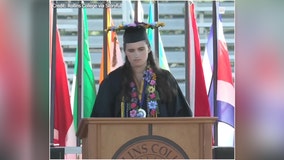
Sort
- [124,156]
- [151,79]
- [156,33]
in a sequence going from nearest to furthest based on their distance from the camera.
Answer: [124,156], [151,79], [156,33]

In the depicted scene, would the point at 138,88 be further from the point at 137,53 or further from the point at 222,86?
the point at 222,86

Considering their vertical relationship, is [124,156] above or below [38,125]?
below

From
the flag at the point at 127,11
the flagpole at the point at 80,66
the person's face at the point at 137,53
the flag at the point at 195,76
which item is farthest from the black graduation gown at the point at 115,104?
the flagpole at the point at 80,66

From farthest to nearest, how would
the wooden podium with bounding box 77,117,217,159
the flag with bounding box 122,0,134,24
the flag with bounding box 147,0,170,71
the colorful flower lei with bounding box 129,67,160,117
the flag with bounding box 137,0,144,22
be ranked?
the flag with bounding box 137,0,144,22 < the flag with bounding box 147,0,170,71 < the flag with bounding box 122,0,134,24 < the colorful flower lei with bounding box 129,67,160,117 < the wooden podium with bounding box 77,117,217,159

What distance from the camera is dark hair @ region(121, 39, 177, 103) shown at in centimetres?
397

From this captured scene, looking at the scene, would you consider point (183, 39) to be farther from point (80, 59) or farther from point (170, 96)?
point (170, 96)

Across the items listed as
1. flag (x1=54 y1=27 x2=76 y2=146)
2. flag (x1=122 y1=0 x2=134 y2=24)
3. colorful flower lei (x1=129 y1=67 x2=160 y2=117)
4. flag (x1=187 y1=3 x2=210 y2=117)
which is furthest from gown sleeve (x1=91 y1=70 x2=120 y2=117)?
flag (x1=54 y1=27 x2=76 y2=146)

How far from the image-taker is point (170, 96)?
4.01 m

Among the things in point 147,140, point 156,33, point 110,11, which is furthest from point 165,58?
point 147,140

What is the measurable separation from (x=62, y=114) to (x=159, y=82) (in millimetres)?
4169

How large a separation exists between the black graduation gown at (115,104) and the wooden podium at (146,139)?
999 millimetres

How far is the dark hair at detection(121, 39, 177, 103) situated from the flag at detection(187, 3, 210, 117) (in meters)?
3.71

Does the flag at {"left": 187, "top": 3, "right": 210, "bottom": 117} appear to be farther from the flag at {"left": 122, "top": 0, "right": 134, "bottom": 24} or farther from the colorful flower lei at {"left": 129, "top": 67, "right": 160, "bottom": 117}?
the colorful flower lei at {"left": 129, "top": 67, "right": 160, "bottom": 117}

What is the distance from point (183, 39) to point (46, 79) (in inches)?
240
